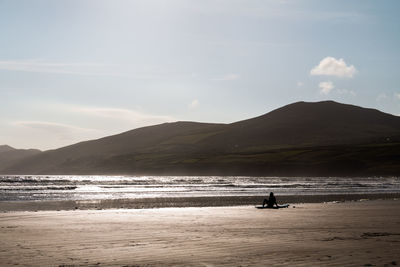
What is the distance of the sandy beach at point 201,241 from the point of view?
14.8m

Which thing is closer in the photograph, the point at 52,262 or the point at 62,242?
the point at 52,262

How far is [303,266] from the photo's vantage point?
13.6 metres

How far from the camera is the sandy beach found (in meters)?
14.8

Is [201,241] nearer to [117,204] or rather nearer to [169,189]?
[117,204]

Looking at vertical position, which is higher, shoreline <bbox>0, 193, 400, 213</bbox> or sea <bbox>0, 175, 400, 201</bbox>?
sea <bbox>0, 175, 400, 201</bbox>

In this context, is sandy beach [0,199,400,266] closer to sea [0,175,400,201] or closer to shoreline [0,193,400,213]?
shoreline [0,193,400,213]

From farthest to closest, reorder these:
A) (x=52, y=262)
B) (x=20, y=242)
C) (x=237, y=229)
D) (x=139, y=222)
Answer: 1. (x=139, y=222)
2. (x=237, y=229)
3. (x=20, y=242)
4. (x=52, y=262)

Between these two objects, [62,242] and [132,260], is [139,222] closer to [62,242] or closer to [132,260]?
[62,242]

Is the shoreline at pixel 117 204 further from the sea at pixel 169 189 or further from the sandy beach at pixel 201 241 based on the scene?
the sandy beach at pixel 201 241

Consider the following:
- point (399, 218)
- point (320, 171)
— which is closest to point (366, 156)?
point (320, 171)

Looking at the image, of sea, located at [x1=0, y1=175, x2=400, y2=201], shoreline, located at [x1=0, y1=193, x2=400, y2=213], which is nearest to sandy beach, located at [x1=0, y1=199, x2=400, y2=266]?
shoreline, located at [x1=0, y1=193, x2=400, y2=213]

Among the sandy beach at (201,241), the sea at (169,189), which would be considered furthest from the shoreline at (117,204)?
the sandy beach at (201,241)

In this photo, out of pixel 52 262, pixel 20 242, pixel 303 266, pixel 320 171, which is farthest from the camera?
pixel 320 171

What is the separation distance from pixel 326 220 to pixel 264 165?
148276mm
